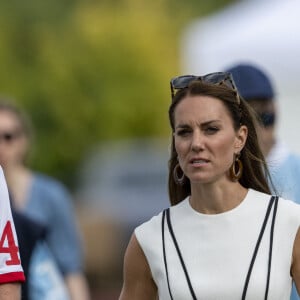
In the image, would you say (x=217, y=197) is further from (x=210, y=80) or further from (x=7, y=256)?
(x=7, y=256)

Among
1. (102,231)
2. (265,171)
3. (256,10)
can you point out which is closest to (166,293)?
(265,171)

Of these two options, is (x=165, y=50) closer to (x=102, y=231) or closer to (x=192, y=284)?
(x=102, y=231)

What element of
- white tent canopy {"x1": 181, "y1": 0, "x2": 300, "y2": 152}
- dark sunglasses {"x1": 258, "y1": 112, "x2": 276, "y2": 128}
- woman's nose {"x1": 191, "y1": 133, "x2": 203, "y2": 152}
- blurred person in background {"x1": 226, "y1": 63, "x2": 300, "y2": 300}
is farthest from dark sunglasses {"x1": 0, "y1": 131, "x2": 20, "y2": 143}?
white tent canopy {"x1": 181, "y1": 0, "x2": 300, "y2": 152}

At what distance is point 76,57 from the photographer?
88.3 feet

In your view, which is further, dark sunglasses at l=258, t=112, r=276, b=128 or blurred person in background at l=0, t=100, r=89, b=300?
blurred person in background at l=0, t=100, r=89, b=300

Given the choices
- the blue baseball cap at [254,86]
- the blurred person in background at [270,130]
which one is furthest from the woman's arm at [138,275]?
the blue baseball cap at [254,86]

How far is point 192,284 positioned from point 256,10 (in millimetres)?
11462

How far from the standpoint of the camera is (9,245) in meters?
5.21

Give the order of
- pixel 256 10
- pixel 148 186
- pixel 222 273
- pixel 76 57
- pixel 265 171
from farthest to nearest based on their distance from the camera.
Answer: pixel 76 57
pixel 148 186
pixel 256 10
pixel 265 171
pixel 222 273

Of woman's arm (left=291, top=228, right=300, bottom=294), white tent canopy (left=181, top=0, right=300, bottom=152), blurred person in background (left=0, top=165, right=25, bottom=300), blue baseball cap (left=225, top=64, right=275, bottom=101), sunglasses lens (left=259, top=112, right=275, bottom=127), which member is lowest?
woman's arm (left=291, top=228, right=300, bottom=294)

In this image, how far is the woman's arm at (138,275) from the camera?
5324 mm

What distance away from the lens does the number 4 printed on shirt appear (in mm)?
5180

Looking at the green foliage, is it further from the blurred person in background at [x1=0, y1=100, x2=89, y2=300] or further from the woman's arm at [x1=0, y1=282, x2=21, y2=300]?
the woman's arm at [x1=0, y1=282, x2=21, y2=300]

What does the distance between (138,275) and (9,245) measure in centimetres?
50
